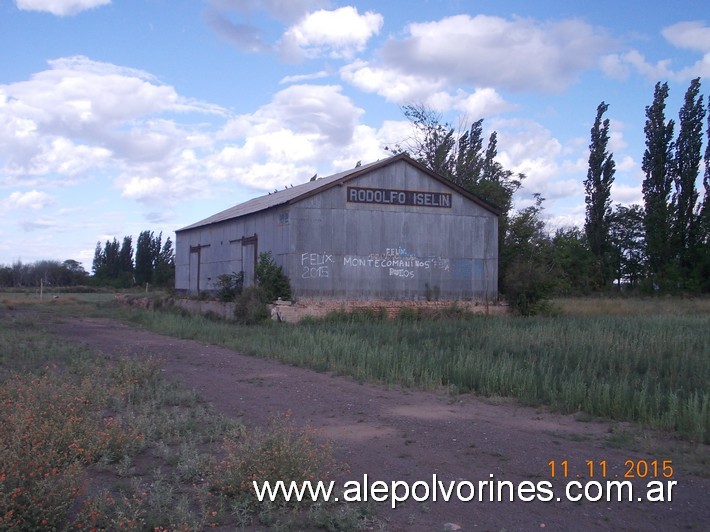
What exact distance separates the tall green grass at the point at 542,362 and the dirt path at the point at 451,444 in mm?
605

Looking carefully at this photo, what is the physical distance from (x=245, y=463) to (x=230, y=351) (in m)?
13.1

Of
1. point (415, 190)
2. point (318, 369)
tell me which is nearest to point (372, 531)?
point (318, 369)

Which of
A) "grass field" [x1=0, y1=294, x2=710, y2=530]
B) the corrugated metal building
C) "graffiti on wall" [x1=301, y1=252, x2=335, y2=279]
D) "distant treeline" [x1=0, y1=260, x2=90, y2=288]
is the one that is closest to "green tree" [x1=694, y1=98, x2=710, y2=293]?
the corrugated metal building

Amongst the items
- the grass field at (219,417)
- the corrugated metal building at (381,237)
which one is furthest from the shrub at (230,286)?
the grass field at (219,417)

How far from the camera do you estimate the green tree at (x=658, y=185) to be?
50.0m

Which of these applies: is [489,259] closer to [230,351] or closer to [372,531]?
[230,351]

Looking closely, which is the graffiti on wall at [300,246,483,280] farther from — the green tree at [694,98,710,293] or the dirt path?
the green tree at [694,98,710,293]

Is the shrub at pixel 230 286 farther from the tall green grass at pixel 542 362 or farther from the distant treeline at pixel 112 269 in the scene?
the distant treeline at pixel 112 269

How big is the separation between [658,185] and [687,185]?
1.98 meters

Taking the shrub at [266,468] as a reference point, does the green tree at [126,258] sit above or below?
above

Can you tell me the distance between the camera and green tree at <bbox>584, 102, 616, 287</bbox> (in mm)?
54219

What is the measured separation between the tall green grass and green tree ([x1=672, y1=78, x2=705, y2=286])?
3031 centimetres

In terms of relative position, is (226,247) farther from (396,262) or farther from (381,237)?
(396,262)

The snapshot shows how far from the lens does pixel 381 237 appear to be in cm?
2867
